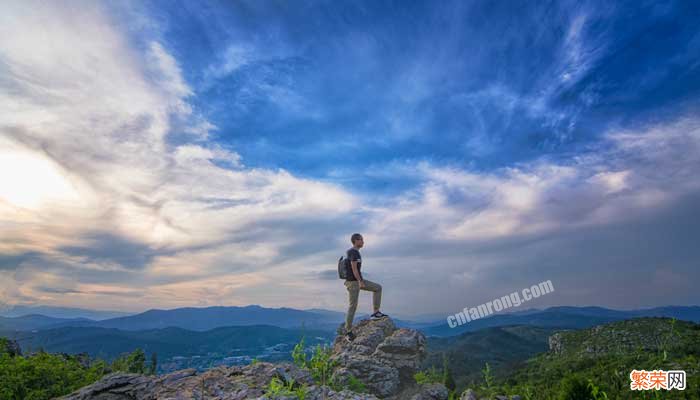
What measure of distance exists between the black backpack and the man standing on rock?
103mm

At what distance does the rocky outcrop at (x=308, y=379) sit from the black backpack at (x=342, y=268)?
2.86m

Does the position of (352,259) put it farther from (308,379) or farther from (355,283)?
(308,379)

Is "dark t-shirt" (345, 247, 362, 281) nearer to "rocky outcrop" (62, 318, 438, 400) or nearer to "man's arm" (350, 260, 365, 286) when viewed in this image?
"man's arm" (350, 260, 365, 286)

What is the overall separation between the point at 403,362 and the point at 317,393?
5017 millimetres

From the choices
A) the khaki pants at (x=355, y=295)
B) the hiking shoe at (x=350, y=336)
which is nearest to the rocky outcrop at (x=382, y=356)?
the hiking shoe at (x=350, y=336)

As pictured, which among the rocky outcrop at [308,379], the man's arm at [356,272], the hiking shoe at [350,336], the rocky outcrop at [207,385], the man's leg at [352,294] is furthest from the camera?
the hiking shoe at [350,336]

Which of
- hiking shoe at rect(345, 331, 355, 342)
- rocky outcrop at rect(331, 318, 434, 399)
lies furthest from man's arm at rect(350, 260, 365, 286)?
hiking shoe at rect(345, 331, 355, 342)

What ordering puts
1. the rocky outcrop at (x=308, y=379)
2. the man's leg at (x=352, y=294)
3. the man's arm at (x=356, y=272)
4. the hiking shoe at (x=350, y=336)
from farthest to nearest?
the hiking shoe at (x=350, y=336) < the man's leg at (x=352, y=294) < the man's arm at (x=356, y=272) < the rocky outcrop at (x=308, y=379)

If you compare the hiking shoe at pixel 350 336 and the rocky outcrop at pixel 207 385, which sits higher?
the hiking shoe at pixel 350 336

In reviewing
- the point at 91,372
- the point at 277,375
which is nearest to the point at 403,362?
the point at 277,375

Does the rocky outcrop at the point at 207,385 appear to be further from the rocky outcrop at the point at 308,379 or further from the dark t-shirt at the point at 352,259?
the dark t-shirt at the point at 352,259

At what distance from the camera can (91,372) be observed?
16359 mm

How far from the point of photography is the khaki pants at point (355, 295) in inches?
635

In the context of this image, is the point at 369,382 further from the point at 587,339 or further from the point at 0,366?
the point at 587,339
